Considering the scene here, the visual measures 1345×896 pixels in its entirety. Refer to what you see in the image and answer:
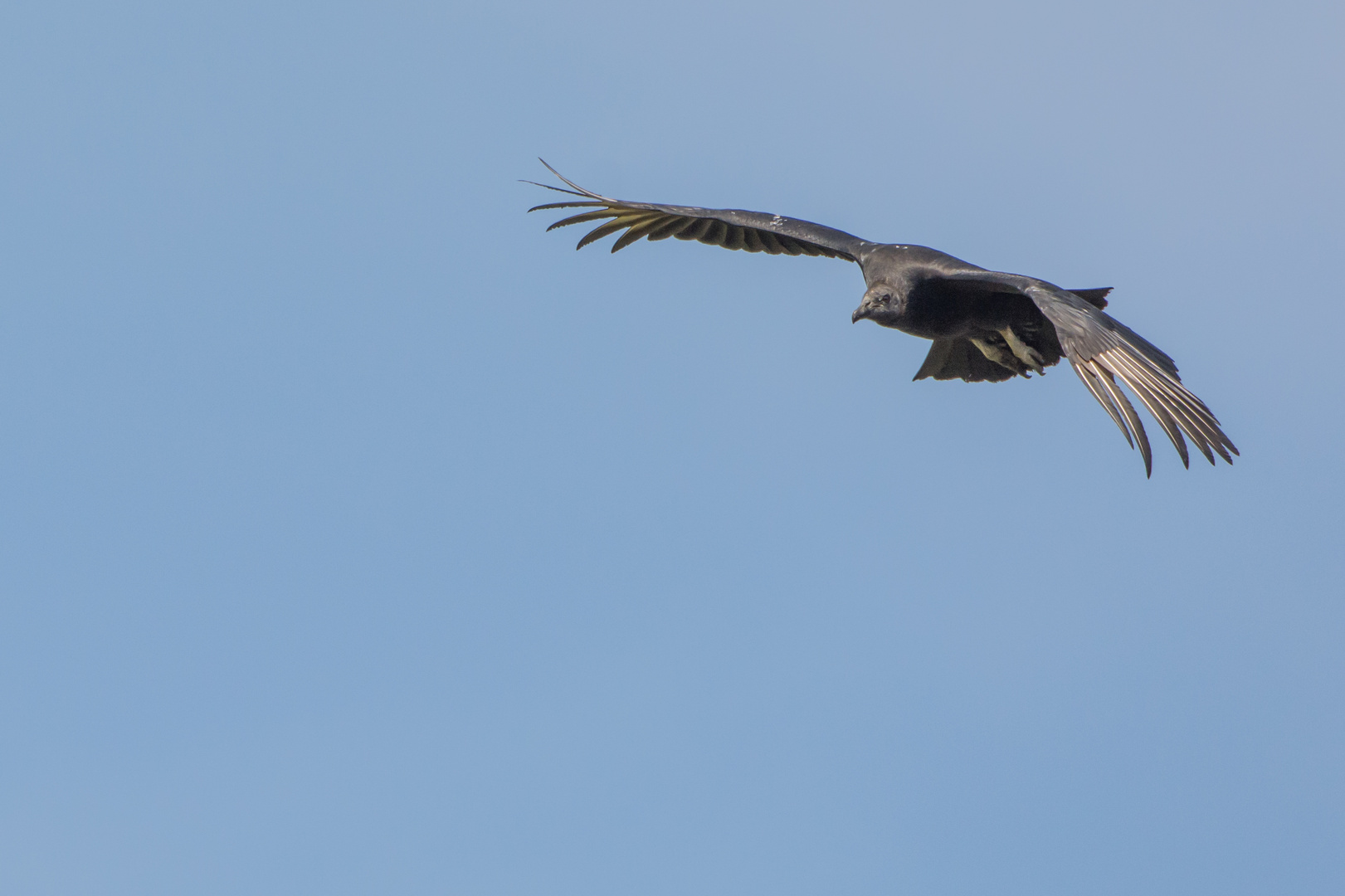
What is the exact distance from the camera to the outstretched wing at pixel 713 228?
17359 mm

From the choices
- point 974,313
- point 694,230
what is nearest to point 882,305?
point 974,313

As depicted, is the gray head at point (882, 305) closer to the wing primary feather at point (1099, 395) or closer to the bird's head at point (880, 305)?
the bird's head at point (880, 305)

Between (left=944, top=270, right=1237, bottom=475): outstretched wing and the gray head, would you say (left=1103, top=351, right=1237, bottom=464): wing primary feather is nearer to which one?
(left=944, top=270, right=1237, bottom=475): outstretched wing

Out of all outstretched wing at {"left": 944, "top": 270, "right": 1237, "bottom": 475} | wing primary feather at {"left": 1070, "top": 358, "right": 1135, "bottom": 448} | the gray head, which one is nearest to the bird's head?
the gray head

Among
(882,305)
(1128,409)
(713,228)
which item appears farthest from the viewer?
(713,228)

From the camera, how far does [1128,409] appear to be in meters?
12.6

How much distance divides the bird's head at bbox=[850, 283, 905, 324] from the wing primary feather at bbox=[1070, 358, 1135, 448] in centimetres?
300

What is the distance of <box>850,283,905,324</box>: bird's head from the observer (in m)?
15.9

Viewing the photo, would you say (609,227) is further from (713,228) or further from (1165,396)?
(1165,396)

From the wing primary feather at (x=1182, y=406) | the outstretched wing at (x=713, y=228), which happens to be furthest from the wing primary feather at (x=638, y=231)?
the wing primary feather at (x=1182, y=406)

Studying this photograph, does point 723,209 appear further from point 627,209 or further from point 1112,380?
point 1112,380

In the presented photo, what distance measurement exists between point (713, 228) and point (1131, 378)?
6.82 metres

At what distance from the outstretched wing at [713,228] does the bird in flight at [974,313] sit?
0.01 m

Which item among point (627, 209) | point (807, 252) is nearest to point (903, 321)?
point (807, 252)
